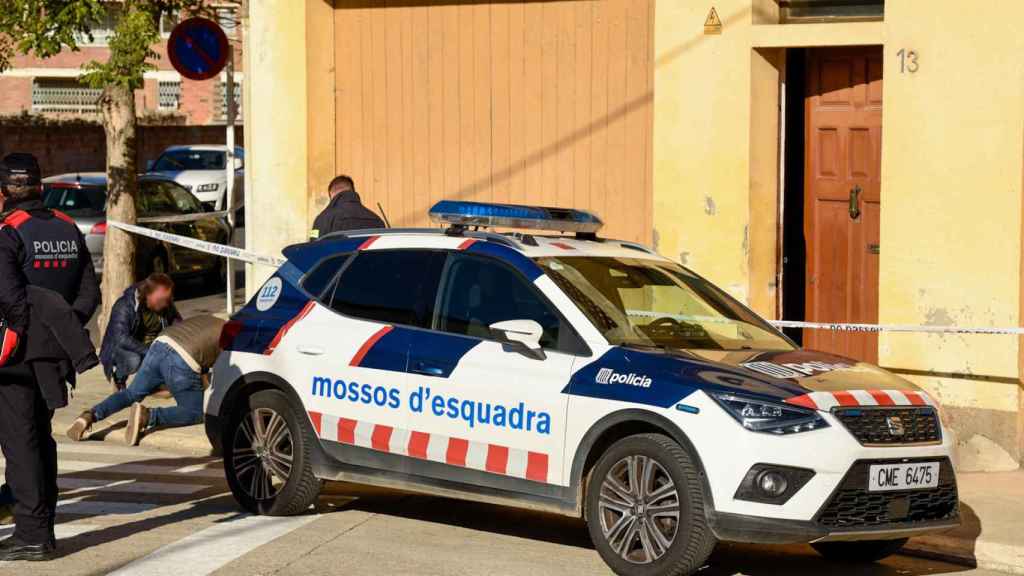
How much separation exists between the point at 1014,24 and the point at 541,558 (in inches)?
202

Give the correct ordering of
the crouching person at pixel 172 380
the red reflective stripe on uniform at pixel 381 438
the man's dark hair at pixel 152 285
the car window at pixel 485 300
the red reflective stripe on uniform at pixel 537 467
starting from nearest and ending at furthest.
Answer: the red reflective stripe on uniform at pixel 537 467 → the car window at pixel 485 300 → the red reflective stripe on uniform at pixel 381 438 → the crouching person at pixel 172 380 → the man's dark hair at pixel 152 285

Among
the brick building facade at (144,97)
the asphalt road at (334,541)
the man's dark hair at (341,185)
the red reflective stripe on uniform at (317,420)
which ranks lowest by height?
the asphalt road at (334,541)

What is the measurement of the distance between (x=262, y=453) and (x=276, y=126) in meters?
6.54

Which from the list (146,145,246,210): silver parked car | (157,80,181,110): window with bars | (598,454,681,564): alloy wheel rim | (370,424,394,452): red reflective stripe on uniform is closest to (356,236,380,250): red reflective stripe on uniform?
(370,424,394,452): red reflective stripe on uniform

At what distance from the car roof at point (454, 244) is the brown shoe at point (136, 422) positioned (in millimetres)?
2981

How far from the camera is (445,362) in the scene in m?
8.99

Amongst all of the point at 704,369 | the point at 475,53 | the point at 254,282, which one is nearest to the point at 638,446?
the point at 704,369

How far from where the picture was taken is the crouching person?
12953 mm

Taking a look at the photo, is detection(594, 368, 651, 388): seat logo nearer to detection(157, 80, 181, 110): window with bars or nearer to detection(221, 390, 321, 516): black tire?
detection(221, 390, 321, 516): black tire

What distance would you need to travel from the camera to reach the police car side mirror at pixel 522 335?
27.9 ft

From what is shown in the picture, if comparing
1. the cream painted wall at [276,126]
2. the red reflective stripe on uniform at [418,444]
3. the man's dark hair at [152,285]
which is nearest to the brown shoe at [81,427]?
the man's dark hair at [152,285]

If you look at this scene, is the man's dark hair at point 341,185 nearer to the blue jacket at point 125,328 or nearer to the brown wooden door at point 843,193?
the blue jacket at point 125,328

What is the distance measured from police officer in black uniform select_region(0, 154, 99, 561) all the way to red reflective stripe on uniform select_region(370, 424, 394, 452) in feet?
5.21

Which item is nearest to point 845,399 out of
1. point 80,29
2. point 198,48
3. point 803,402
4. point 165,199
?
point 803,402
